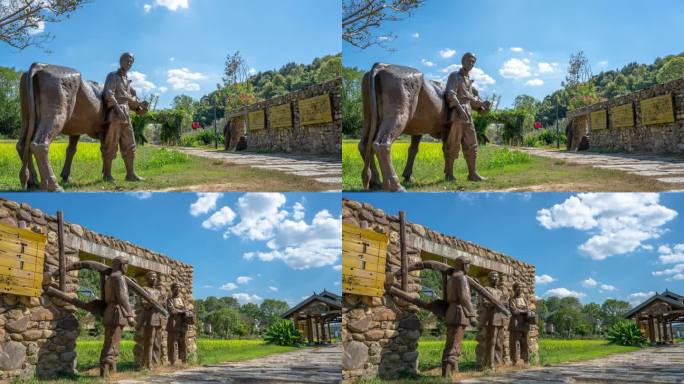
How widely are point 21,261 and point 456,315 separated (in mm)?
4993

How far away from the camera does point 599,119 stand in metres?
18.1

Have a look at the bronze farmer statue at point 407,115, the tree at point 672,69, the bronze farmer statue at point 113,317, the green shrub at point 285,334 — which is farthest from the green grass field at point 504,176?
the tree at point 672,69

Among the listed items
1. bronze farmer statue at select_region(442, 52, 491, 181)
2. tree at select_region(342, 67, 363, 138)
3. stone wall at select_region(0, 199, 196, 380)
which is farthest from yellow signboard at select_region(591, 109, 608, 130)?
stone wall at select_region(0, 199, 196, 380)

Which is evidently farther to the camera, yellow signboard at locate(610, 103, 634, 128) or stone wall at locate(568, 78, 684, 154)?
yellow signboard at locate(610, 103, 634, 128)

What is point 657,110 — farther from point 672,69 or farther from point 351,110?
→ point 351,110

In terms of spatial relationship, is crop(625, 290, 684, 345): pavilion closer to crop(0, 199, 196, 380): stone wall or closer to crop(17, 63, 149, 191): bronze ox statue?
crop(0, 199, 196, 380): stone wall

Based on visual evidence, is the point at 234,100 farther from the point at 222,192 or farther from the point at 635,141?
the point at 635,141

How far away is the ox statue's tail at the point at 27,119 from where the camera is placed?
5781mm

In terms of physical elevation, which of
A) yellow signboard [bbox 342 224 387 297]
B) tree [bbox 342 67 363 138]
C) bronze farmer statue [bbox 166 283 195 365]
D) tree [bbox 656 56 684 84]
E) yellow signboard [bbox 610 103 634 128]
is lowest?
bronze farmer statue [bbox 166 283 195 365]

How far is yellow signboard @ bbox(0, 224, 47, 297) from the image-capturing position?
19.1 ft

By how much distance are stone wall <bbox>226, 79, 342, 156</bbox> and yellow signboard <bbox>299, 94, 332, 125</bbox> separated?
10cm

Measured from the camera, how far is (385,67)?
6215 millimetres

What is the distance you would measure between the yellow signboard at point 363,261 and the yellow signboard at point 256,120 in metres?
9.48

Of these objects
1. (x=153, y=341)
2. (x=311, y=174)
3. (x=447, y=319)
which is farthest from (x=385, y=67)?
(x=153, y=341)
